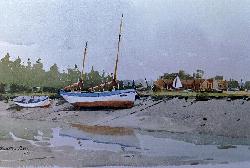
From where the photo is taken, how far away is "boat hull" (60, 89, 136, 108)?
17.2 feet

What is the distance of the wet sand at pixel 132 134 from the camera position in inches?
190

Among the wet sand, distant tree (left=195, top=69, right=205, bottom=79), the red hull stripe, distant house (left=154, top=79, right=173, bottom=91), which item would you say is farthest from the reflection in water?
distant tree (left=195, top=69, right=205, bottom=79)

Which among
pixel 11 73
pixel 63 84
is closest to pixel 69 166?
pixel 63 84

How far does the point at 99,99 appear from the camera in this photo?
537cm

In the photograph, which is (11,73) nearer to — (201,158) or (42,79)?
(42,79)

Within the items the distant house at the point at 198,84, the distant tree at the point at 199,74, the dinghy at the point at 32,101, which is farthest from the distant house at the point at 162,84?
the dinghy at the point at 32,101

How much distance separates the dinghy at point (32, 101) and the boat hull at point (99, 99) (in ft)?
0.88

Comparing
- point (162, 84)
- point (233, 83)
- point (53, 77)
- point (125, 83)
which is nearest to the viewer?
point (233, 83)

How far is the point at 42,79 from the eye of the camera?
543 centimetres

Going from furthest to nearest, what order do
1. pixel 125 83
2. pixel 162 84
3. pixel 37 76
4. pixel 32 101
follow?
1. pixel 32 101
2. pixel 37 76
3. pixel 125 83
4. pixel 162 84

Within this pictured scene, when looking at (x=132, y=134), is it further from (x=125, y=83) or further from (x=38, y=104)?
(x=38, y=104)

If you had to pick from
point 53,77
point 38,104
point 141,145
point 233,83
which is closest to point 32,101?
point 38,104

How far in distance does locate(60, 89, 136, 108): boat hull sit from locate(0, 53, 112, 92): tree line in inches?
4.4

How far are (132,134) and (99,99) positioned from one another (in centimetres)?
49
